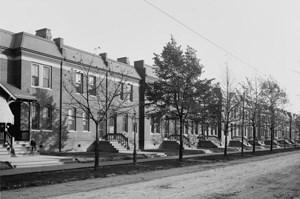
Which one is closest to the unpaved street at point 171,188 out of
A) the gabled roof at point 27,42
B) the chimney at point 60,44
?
the gabled roof at point 27,42

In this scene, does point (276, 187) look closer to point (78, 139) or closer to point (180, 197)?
point (180, 197)

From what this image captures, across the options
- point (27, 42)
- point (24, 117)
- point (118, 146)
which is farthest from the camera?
point (118, 146)

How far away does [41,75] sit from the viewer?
27953 millimetres

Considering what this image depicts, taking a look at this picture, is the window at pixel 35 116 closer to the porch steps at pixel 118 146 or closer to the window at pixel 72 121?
the window at pixel 72 121

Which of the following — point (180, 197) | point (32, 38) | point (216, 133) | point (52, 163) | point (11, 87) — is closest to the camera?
point (180, 197)

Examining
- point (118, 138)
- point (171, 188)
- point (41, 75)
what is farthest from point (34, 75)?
point (171, 188)

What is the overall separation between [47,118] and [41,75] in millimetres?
3595

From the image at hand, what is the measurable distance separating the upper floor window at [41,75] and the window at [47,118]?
192 cm

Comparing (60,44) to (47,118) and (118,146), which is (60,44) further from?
(118,146)

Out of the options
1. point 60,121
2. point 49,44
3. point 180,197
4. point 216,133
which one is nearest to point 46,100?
point 60,121

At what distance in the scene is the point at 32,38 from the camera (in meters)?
28.2

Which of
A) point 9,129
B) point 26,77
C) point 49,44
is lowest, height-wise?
Answer: point 9,129

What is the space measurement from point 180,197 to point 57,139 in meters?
20.8

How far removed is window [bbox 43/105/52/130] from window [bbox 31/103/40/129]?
1.94 feet
